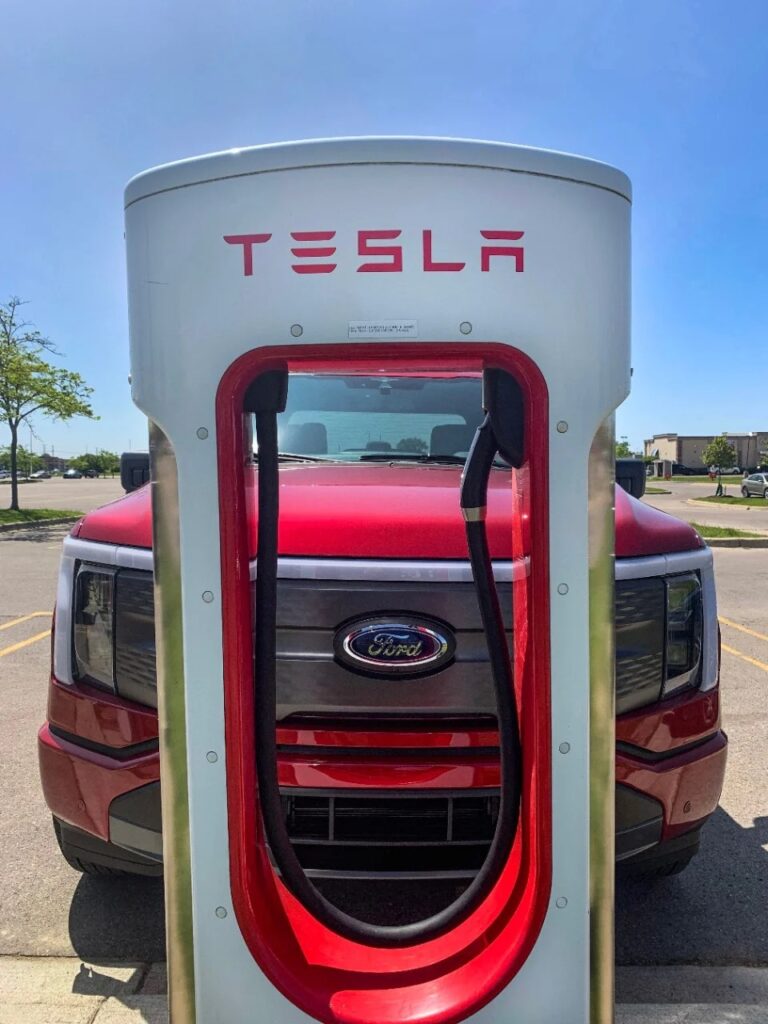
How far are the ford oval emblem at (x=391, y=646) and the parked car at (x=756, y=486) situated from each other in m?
37.0

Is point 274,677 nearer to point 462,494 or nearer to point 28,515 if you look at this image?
point 462,494

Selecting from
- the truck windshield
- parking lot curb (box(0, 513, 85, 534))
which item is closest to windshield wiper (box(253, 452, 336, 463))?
the truck windshield

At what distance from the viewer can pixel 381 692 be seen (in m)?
1.89

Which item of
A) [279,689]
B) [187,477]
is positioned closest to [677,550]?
[279,689]

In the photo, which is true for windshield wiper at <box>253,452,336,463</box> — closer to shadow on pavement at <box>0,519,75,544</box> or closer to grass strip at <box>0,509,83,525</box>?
shadow on pavement at <box>0,519,75,544</box>

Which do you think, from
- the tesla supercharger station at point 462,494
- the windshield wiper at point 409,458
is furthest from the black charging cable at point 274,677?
the windshield wiper at point 409,458

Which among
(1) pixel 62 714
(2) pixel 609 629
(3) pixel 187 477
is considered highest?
(3) pixel 187 477

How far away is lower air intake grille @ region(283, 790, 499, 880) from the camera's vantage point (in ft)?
6.27

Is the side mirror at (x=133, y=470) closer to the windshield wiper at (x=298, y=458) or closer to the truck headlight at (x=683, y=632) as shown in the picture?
the windshield wiper at (x=298, y=458)

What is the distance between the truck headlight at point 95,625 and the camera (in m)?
2.04

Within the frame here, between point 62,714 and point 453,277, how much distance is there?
1.58m

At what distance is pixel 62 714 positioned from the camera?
2104 millimetres

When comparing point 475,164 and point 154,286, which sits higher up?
point 475,164

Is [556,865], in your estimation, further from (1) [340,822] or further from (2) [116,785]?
(2) [116,785]
